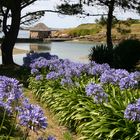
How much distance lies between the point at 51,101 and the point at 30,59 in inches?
184

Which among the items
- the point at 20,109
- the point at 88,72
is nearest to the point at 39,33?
the point at 88,72

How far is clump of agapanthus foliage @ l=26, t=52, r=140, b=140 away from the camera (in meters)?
6.88

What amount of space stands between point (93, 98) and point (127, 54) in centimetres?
1194

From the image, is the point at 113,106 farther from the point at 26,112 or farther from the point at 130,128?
the point at 26,112

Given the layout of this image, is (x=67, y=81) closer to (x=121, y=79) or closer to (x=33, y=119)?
(x=121, y=79)

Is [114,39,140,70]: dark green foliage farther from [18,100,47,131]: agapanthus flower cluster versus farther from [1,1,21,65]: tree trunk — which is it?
[18,100,47,131]: agapanthus flower cluster

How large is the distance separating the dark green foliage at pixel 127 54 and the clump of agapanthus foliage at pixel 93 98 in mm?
7177

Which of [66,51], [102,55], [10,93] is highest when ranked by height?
[10,93]

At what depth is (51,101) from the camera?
1039 cm

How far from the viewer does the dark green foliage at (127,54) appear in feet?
62.5

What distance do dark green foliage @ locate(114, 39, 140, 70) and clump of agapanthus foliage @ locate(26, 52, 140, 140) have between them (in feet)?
23.5

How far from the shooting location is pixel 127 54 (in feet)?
63.2

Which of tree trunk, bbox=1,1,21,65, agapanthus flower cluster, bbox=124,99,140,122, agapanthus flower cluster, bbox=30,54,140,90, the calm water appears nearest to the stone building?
the calm water

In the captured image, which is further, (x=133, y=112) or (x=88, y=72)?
(x=88, y=72)
